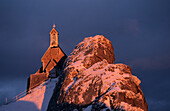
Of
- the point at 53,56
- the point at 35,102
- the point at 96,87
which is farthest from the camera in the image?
the point at 53,56

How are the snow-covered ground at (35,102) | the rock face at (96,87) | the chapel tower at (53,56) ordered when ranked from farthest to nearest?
1. the chapel tower at (53,56)
2. the snow-covered ground at (35,102)
3. the rock face at (96,87)

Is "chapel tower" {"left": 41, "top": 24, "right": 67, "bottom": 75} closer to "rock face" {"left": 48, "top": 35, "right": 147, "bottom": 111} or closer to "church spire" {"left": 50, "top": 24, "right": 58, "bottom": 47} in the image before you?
"church spire" {"left": 50, "top": 24, "right": 58, "bottom": 47}

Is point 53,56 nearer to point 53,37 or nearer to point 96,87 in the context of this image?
point 53,37

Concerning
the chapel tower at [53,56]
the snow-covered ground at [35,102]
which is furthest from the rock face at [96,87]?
the chapel tower at [53,56]

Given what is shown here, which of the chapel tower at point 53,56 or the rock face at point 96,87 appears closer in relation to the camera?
the rock face at point 96,87

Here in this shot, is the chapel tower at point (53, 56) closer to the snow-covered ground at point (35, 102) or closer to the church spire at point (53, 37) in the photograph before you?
the church spire at point (53, 37)

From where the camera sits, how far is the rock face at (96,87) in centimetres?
1562

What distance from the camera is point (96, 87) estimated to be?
17.3 m

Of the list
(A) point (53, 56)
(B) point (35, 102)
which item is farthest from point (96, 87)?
(A) point (53, 56)

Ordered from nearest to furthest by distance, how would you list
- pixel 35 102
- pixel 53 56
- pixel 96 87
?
pixel 96 87 → pixel 35 102 → pixel 53 56

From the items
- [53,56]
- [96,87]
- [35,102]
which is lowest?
[96,87]

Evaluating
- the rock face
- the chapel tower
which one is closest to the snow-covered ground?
the rock face

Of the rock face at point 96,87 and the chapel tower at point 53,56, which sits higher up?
the chapel tower at point 53,56

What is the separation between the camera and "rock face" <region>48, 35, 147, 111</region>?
15617mm
